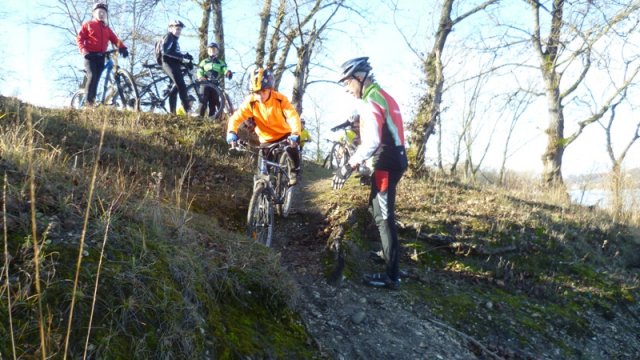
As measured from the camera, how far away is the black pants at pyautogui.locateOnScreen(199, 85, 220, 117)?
32.9 feet

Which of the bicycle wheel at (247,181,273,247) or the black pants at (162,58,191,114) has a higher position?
the black pants at (162,58,191,114)

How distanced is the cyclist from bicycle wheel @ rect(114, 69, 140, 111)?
446cm

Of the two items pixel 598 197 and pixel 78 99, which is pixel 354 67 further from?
pixel 598 197

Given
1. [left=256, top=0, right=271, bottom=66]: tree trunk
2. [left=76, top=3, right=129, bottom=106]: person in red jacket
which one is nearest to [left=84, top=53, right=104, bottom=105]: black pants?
[left=76, top=3, right=129, bottom=106]: person in red jacket

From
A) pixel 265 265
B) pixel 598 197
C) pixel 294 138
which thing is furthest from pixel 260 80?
pixel 598 197

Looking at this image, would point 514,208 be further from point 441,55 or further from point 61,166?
point 61,166

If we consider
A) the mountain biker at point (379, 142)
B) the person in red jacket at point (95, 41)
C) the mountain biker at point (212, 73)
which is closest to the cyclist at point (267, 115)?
the mountain biker at point (379, 142)

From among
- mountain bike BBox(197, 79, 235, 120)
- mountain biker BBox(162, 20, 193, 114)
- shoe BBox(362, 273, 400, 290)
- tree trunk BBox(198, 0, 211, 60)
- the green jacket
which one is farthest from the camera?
tree trunk BBox(198, 0, 211, 60)

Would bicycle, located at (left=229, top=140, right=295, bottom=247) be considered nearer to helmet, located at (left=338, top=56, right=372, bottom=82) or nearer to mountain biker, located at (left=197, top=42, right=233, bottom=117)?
helmet, located at (left=338, top=56, right=372, bottom=82)

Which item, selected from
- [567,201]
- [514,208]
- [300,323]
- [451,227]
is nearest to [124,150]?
[300,323]

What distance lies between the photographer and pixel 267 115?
20.0 ft

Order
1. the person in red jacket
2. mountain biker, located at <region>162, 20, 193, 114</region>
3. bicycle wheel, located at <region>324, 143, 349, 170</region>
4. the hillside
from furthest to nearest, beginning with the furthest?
bicycle wheel, located at <region>324, 143, 349, 170</region>
mountain biker, located at <region>162, 20, 193, 114</region>
the person in red jacket
the hillside

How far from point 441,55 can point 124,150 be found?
26.5 feet

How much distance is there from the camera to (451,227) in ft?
24.1
